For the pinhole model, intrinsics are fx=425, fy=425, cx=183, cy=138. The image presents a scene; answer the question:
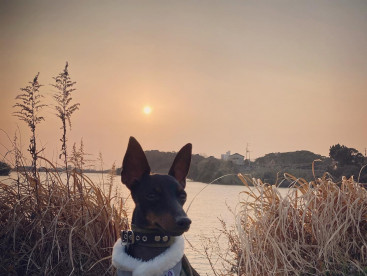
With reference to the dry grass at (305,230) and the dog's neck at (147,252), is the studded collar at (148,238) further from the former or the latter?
the dry grass at (305,230)

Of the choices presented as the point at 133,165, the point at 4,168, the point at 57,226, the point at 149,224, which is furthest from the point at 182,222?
the point at 4,168

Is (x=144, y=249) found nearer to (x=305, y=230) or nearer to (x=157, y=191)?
(x=157, y=191)

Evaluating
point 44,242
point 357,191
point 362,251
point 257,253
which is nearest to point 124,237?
point 44,242

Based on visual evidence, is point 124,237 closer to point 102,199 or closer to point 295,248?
point 102,199

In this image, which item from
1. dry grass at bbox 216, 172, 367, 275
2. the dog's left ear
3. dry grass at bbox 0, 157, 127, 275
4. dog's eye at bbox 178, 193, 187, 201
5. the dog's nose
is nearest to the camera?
the dog's nose

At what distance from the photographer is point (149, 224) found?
2.77 metres

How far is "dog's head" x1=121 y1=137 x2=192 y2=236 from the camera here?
8.63 feet

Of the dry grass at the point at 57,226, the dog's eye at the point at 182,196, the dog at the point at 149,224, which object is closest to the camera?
the dog at the point at 149,224

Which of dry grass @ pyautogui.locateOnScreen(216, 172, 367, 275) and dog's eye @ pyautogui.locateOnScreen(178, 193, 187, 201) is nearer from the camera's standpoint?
dog's eye @ pyautogui.locateOnScreen(178, 193, 187, 201)

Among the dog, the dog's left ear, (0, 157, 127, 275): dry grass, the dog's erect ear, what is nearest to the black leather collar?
the dog

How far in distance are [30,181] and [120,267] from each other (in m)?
1.84

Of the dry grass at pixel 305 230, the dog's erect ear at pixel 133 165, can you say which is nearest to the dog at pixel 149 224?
the dog's erect ear at pixel 133 165

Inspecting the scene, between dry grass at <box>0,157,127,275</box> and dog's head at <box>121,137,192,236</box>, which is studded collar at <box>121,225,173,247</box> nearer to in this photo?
dog's head at <box>121,137,192,236</box>

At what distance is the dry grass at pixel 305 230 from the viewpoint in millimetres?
4238
